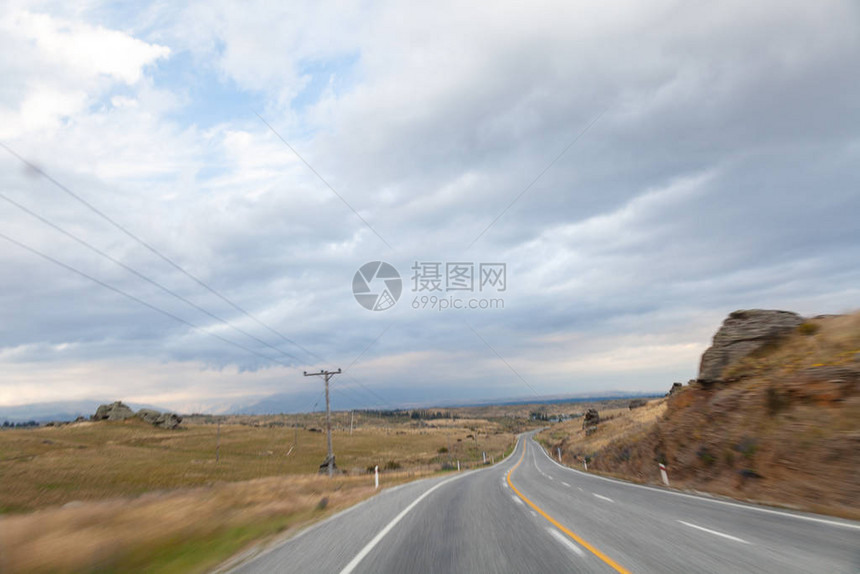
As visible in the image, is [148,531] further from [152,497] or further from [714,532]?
[714,532]

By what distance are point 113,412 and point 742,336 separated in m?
144

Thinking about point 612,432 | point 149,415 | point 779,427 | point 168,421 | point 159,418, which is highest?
point 779,427

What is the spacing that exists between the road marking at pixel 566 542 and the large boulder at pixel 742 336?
18.1 meters

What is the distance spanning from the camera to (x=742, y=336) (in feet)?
75.5

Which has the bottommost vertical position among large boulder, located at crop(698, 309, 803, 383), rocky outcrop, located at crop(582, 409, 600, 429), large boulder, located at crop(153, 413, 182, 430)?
rocky outcrop, located at crop(582, 409, 600, 429)

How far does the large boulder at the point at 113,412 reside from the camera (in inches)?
4646

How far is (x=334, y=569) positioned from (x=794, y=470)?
48.9 ft

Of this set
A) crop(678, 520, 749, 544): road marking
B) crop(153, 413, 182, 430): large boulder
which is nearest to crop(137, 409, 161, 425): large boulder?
crop(153, 413, 182, 430): large boulder

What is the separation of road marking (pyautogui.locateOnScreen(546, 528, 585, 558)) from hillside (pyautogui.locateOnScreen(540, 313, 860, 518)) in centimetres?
724

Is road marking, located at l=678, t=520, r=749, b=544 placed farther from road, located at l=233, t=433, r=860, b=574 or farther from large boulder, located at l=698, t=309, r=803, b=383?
large boulder, located at l=698, t=309, r=803, b=383

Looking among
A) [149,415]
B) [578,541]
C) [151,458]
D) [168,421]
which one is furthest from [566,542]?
[149,415]

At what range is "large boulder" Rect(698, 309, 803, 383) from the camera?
2217 cm

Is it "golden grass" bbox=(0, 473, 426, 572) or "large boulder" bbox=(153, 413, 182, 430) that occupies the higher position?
"golden grass" bbox=(0, 473, 426, 572)

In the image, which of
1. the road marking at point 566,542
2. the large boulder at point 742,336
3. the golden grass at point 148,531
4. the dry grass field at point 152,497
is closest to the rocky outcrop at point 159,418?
the dry grass field at point 152,497
